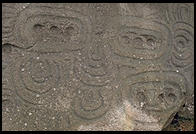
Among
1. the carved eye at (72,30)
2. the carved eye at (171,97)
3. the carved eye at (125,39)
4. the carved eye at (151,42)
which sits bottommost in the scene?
the carved eye at (171,97)

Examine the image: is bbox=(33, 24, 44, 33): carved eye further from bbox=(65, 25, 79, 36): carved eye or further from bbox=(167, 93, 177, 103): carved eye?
bbox=(167, 93, 177, 103): carved eye

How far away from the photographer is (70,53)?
9.19 feet

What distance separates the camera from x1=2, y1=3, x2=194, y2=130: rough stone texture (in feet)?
8.96

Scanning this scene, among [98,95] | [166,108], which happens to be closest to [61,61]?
[98,95]

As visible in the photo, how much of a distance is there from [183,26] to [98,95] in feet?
2.23

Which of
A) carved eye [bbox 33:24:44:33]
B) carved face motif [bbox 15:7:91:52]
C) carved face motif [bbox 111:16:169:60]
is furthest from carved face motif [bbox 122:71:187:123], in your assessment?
carved eye [bbox 33:24:44:33]

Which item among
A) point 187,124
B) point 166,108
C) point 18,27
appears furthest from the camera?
point 187,124

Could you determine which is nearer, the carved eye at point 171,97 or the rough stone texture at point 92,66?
the rough stone texture at point 92,66

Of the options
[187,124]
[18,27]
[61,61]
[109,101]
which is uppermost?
[18,27]

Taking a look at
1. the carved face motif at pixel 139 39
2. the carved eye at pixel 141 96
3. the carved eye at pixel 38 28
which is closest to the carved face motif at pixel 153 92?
the carved eye at pixel 141 96

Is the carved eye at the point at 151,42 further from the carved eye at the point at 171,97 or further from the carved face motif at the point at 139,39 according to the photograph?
the carved eye at the point at 171,97

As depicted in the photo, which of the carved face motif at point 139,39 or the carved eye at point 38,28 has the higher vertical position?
the carved eye at point 38,28

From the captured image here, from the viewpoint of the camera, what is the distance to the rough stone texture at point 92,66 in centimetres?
273

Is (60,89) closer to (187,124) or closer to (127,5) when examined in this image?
(127,5)
